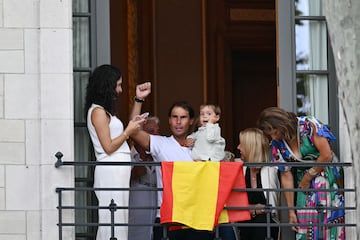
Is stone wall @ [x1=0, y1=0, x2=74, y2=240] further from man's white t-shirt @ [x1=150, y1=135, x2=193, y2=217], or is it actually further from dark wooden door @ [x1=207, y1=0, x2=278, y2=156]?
dark wooden door @ [x1=207, y1=0, x2=278, y2=156]

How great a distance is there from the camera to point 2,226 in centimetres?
1142

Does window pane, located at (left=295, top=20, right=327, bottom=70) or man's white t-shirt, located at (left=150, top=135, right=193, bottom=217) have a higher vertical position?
window pane, located at (left=295, top=20, right=327, bottom=70)

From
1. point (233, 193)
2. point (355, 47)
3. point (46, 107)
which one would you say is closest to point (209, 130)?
point (233, 193)

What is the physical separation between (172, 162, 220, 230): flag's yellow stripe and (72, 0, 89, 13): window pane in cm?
170

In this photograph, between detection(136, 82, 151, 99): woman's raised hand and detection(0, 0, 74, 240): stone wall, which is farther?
detection(136, 82, 151, 99): woman's raised hand

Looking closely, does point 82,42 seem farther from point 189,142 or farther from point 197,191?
point 197,191

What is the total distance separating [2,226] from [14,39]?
1527mm

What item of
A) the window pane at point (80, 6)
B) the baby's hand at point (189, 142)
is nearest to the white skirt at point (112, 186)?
the baby's hand at point (189, 142)

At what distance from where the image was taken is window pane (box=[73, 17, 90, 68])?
1190cm

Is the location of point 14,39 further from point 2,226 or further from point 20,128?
point 2,226

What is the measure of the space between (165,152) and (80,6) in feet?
4.90

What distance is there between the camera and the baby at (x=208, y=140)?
11.3 m

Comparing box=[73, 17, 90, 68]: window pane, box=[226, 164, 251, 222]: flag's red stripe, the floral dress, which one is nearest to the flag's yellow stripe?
box=[226, 164, 251, 222]: flag's red stripe

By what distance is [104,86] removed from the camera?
37.2 feet
